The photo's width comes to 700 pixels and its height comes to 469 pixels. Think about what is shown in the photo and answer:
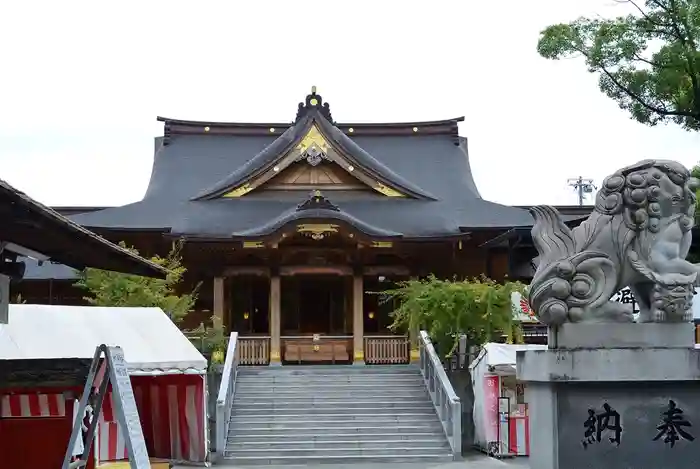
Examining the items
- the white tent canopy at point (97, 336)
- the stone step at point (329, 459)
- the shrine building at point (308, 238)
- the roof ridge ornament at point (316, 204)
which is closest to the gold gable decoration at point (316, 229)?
the shrine building at point (308, 238)

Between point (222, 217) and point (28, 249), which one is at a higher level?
point (222, 217)

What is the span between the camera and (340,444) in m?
19.2

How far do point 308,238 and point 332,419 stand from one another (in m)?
8.08

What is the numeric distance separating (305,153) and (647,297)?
72.6 feet

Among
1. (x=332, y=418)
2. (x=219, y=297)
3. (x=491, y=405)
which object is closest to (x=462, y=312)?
(x=491, y=405)

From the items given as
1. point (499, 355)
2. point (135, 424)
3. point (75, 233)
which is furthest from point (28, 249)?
point (499, 355)

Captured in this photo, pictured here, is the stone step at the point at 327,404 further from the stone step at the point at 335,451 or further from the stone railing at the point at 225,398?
the stone step at the point at 335,451

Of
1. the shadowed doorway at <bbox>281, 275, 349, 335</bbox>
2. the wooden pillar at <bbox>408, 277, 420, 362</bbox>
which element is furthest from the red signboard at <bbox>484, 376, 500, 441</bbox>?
the shadowed doorway at <bbox>281, 275, 349, 335</bbox>

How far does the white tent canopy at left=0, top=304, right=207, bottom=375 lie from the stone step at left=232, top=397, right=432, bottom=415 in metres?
4.99

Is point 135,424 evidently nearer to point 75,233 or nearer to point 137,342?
point 75,233

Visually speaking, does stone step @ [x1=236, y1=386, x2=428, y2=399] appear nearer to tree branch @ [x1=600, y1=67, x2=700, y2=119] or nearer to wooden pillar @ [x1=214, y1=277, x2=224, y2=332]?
wooden pillar @ [x1=214, y1=277, x2=224, y2=332]

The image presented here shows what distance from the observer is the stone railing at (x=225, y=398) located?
1883 centimetres

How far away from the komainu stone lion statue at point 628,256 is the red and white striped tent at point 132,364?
5582mm

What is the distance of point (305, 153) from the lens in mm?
30078
